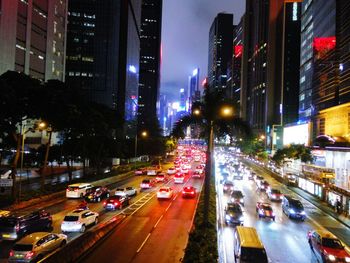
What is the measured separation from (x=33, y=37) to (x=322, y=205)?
73515 mm

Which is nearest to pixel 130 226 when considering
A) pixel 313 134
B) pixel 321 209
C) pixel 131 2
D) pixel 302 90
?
pixel 321 209

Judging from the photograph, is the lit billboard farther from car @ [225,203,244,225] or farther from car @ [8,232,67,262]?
car @ [8,232,67,262]

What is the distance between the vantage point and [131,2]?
6260 inches

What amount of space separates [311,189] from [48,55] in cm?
7132

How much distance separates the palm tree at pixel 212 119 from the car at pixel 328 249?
8154 millimetres

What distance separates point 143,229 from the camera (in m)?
27.4

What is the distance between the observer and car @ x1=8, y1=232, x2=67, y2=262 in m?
18.4

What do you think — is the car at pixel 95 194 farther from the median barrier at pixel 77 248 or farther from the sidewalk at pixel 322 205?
the sidewalk at pixel 322 205

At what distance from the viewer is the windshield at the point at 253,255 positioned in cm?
1853

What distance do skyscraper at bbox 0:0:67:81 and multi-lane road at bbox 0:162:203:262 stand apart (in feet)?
159

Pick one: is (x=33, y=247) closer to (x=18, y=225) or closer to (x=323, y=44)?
(x=18, y=225)

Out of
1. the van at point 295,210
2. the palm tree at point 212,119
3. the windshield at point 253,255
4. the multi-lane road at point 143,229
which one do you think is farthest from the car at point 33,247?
the van at point 295,210

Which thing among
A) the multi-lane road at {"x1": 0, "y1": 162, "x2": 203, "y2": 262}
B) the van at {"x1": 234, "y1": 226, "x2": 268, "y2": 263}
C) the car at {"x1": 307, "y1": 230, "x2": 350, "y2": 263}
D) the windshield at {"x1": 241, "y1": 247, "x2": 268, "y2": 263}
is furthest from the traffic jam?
the car at {"x1": 307, "y1": 230, "x2": 350, "y2": 263}

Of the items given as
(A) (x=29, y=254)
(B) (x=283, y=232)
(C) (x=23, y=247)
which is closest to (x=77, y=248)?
(A) (x=29, y=254)
